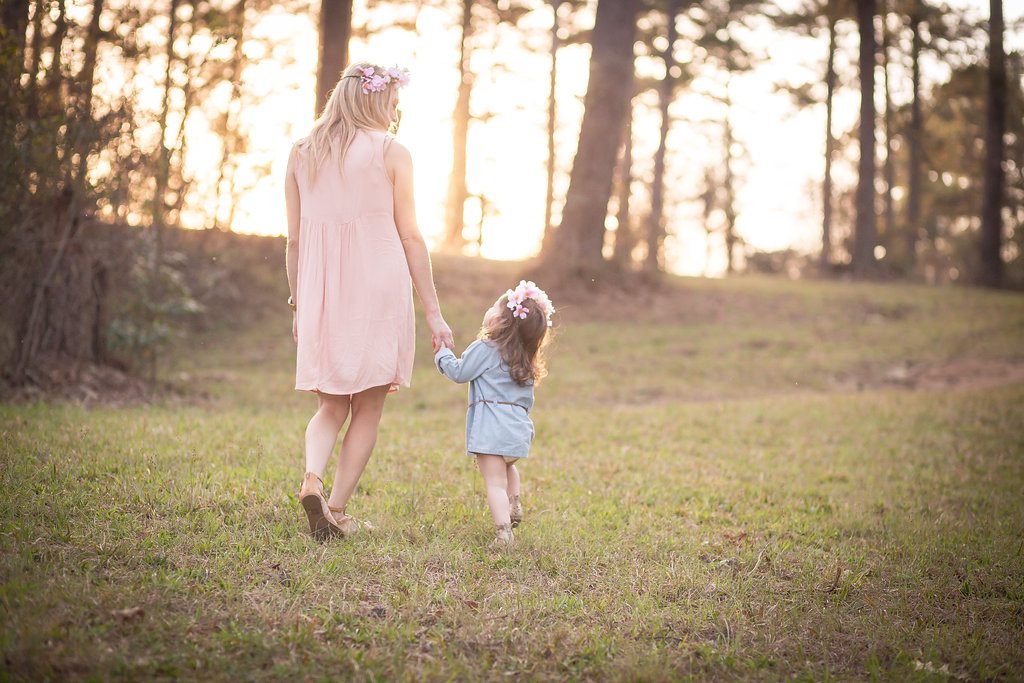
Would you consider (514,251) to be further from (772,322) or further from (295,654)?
(295,654)

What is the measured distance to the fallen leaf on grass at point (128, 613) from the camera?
312 centimetres

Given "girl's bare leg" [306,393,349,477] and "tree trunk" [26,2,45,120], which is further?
"tree trunk" [26,2,45,120]

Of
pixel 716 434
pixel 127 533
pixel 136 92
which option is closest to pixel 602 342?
pixel 716 434

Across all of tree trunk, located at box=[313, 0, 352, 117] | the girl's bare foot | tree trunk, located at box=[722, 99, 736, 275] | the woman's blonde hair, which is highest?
tree trunk, located at box=[722, 99, 736, 275]

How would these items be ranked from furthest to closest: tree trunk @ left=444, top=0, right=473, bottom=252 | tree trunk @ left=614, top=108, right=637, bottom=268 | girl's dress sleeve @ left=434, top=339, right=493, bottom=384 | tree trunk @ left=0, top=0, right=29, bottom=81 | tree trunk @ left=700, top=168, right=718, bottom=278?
tree trunk @ left=700, top=168, right=718, bottom=278
tree trunk @ left=444, top=0, right=473, bottom=252
tree trunk @ left=614, top=108, right=637, bottom=268
tree trunk @ left=0, top=0, right=29, bottom=81
girl's dress sleeve @ left=434, top=339, right=493, bottom=384

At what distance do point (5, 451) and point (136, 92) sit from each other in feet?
13.6

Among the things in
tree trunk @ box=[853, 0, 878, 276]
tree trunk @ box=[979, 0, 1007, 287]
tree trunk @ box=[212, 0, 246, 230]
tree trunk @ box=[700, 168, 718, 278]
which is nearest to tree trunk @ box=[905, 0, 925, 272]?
tree trunk @ box=[853, 0, 878, 276]

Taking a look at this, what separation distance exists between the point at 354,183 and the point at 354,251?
320 mm

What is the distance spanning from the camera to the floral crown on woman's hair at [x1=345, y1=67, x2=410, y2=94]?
4.02 metres

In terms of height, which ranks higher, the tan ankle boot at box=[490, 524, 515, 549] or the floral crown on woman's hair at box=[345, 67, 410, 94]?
the floral crown on woman's hair at box=[345, 67, 410, 94]

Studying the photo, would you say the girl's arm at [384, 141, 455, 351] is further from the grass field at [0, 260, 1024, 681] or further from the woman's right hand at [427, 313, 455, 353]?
the grass field at [0, 260, 1024, 681]

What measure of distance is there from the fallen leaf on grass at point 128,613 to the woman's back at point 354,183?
1894mm

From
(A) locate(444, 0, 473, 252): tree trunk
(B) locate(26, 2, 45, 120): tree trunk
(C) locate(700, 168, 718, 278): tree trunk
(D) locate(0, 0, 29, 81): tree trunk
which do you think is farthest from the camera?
(C) locate(700, 168, 718, 278): tree trunk

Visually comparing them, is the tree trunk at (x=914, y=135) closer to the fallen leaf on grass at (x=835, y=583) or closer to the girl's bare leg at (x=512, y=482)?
the fallen leaf on grass at (x=835, y=583)
